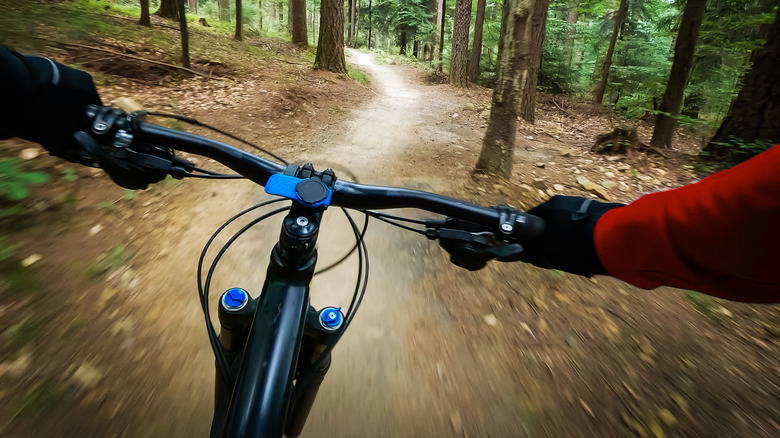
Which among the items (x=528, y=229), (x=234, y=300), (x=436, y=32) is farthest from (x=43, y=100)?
(x=436, y=32)

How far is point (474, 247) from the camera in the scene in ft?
3.67

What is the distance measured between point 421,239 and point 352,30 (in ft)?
122

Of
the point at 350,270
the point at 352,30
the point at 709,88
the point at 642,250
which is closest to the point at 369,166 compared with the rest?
the point at 350,270

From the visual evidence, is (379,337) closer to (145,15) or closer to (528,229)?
(528,229)

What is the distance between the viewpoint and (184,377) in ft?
7.14

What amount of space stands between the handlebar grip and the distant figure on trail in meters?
0.02

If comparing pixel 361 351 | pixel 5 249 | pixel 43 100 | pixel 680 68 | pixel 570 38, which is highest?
pixel 570 38

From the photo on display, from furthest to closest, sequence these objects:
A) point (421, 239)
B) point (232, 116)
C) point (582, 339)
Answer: point (232, 116)
point (421, 239)
point (582, 339)

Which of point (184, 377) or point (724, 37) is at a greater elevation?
point (724, 37)

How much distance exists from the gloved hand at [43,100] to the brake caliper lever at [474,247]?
138cm

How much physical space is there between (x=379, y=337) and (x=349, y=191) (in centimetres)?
180

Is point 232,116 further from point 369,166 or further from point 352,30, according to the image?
point 352,30

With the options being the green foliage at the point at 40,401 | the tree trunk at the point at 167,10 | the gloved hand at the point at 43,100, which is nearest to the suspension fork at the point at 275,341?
the gloved hand at the point at 43,100

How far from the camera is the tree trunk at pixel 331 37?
11005mm
